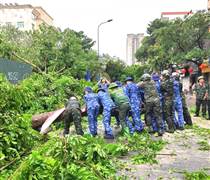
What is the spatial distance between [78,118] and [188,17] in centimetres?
2946

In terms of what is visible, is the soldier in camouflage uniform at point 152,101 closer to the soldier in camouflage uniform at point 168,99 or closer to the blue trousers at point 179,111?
the soldier in camouflage uniform at point 168,99

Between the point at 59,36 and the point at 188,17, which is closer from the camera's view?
the point at 59,36

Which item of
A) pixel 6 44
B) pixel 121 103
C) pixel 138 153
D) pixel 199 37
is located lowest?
pixel 138 153

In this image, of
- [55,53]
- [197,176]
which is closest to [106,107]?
[197,176]

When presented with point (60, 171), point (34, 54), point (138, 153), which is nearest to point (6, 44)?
point (34, 54)

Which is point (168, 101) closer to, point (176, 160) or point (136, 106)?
point (136, 106)

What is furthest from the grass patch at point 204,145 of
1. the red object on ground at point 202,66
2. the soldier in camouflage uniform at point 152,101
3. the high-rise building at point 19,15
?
the high-rise building at point 19,15

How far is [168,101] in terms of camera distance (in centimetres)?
1227

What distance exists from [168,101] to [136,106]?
3.20ft

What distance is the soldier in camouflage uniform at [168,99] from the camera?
12.2 m

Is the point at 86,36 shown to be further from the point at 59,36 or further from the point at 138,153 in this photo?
the point at 138,153

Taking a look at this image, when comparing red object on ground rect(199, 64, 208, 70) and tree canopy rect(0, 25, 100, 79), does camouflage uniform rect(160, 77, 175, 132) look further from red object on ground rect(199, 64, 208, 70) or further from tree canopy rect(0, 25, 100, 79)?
red object on ground rect(199, 64, 208, 70)

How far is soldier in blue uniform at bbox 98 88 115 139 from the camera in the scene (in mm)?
11266

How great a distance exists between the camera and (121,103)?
38.4ft
